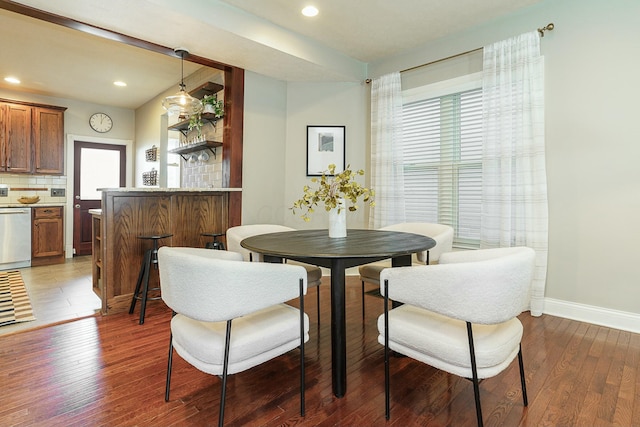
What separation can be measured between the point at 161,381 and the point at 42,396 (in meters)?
0.59

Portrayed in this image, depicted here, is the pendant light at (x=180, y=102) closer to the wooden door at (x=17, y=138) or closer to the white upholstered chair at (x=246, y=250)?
the white upholstered chair at (x=246, y=250)

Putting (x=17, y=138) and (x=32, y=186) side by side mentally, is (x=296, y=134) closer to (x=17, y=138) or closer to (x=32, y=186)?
(x=17, y=138)

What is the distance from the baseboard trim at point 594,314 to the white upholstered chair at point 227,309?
8.60 ft

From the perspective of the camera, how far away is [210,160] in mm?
4434

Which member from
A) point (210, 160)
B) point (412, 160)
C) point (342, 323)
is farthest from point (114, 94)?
point (342, 323)

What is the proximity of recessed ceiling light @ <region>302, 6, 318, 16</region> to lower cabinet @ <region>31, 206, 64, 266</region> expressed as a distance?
509 cm

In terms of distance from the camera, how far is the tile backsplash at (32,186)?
17.9ft

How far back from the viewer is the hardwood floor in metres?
1.62

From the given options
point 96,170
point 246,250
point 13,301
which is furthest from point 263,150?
point 96,170

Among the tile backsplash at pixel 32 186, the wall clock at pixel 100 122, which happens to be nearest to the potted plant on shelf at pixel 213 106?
the wall clock at pixel 100 122

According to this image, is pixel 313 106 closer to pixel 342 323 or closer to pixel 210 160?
pixel 210 160

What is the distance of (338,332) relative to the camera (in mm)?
1823

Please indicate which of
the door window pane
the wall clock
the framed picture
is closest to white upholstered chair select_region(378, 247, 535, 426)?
the framed picture

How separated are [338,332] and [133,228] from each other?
2.41 m
